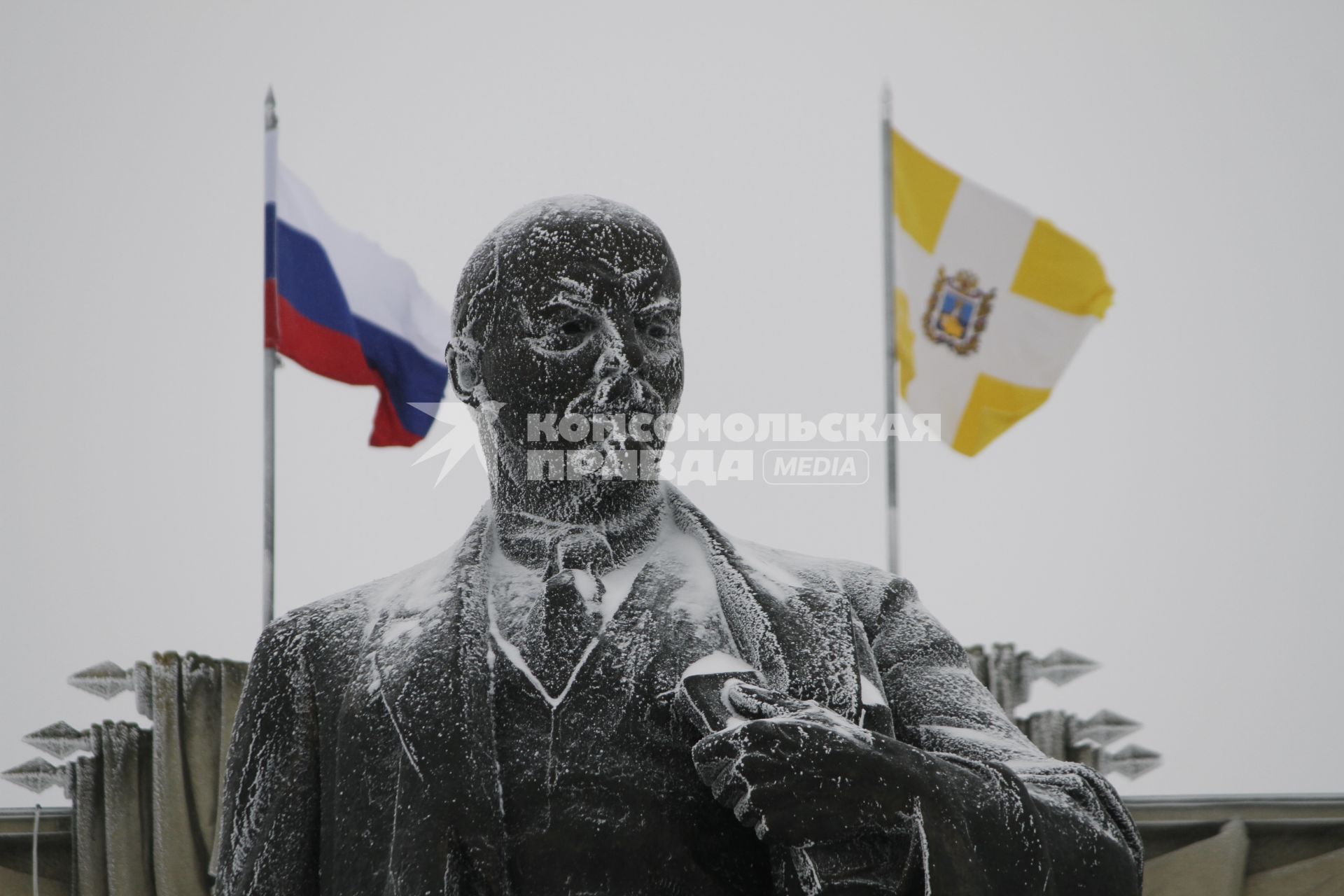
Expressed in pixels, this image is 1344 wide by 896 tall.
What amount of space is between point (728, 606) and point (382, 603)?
76 centimetres

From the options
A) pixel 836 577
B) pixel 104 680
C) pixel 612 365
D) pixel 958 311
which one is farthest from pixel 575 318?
pixel 958 311

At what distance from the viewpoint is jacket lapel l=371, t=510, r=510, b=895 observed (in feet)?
10.1

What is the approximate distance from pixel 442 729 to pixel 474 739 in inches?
2.6

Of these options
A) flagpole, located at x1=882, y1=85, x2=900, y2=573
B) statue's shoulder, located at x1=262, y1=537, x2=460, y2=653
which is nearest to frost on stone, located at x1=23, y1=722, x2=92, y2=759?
flagpole, located at x1=882, y1=85, x2=900, y2=573

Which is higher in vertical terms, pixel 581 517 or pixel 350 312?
pixel 350 312

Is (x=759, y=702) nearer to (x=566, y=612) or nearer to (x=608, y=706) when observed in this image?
(x=608, y=706)

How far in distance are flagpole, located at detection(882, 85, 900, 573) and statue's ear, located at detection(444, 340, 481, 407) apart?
5756 millimetres

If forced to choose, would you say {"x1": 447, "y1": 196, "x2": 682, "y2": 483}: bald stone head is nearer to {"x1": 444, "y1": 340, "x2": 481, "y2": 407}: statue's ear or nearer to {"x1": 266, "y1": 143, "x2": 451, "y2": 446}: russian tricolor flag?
{"x1": 444, "y1": 340, "x2": 481, "y2": 407}: statue's ear

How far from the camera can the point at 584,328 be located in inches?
137

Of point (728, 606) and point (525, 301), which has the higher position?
point (525, 301)

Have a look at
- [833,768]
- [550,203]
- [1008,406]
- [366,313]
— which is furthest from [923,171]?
[833,768]

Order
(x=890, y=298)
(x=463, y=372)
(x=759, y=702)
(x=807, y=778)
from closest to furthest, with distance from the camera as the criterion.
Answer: (x=807, y=778) → (x=759, y=702) → (x=463, y=372) → (x=890, y=298)

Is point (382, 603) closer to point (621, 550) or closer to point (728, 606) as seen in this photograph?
point (621, 550)

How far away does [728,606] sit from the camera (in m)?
3.44
